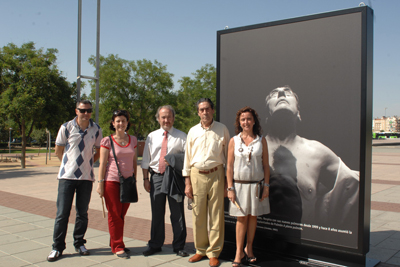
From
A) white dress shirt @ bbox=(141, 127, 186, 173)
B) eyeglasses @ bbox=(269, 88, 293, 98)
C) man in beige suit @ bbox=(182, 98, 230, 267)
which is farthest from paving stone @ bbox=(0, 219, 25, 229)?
eyeglasses @ bbox=(269, 88, 293, 98)

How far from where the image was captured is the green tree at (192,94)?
2827 cm

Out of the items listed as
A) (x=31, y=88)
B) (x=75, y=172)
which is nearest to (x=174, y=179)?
(x=75, y=172)

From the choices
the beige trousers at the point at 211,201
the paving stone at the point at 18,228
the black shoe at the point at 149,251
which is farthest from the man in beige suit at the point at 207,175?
the paving stone at the point at 18,228

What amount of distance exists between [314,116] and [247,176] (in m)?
1.03

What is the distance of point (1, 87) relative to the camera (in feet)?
64.4

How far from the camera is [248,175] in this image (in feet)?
13.2

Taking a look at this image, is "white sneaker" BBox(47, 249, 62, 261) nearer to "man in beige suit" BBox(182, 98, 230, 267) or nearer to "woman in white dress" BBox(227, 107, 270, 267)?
"man in beige suit" BBox(182, 98, 230, 267)

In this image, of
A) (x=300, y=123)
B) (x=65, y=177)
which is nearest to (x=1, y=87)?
(x=65, y=177)

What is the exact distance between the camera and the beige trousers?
4191mm

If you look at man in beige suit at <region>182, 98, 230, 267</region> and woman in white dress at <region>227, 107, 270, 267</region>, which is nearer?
woman in white dress at <region>227, 107, 270, 267</region>

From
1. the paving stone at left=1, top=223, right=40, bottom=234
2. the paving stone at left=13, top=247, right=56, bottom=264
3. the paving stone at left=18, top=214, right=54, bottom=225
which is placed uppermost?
the paving stone at left=13, top=247, right=56, bottom=264

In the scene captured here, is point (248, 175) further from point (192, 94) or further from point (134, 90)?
point (192, 94)

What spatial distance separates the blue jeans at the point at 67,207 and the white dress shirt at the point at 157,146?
82cm

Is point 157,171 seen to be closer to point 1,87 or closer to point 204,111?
point 204,111
